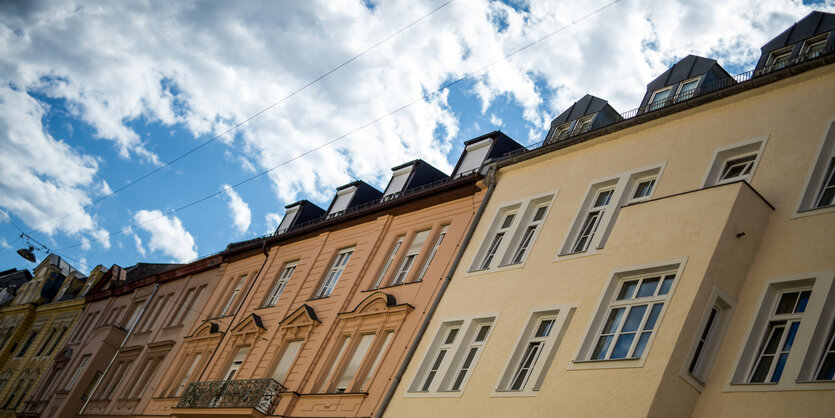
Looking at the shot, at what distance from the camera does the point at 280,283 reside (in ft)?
106

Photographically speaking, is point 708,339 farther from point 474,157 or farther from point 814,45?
point 474,157

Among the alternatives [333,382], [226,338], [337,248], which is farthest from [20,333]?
[333,382]

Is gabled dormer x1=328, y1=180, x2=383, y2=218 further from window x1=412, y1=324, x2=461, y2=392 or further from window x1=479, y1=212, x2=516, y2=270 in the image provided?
window x1=412, y1=324, x2=461, y2=392

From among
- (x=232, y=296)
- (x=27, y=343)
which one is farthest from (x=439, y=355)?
(x=27, y=343)

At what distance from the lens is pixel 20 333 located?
5559 cm

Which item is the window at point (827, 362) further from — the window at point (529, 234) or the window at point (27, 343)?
the window at point (27, 343)

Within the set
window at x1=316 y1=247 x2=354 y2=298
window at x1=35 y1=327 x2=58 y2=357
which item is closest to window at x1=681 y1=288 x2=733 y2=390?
window at x1=316 y1=247 x2=354 y2=298

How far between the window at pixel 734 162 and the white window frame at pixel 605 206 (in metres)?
1.38

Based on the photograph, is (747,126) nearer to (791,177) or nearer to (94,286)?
(791,177)

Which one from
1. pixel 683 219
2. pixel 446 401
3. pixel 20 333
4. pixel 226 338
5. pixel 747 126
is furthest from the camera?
pixel 20 333

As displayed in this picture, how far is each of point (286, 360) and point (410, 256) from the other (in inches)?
232

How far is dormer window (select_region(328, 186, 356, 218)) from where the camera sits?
33250 millimetres

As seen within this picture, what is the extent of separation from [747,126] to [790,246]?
3573 millimetres

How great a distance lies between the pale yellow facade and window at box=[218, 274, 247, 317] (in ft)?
49.1
